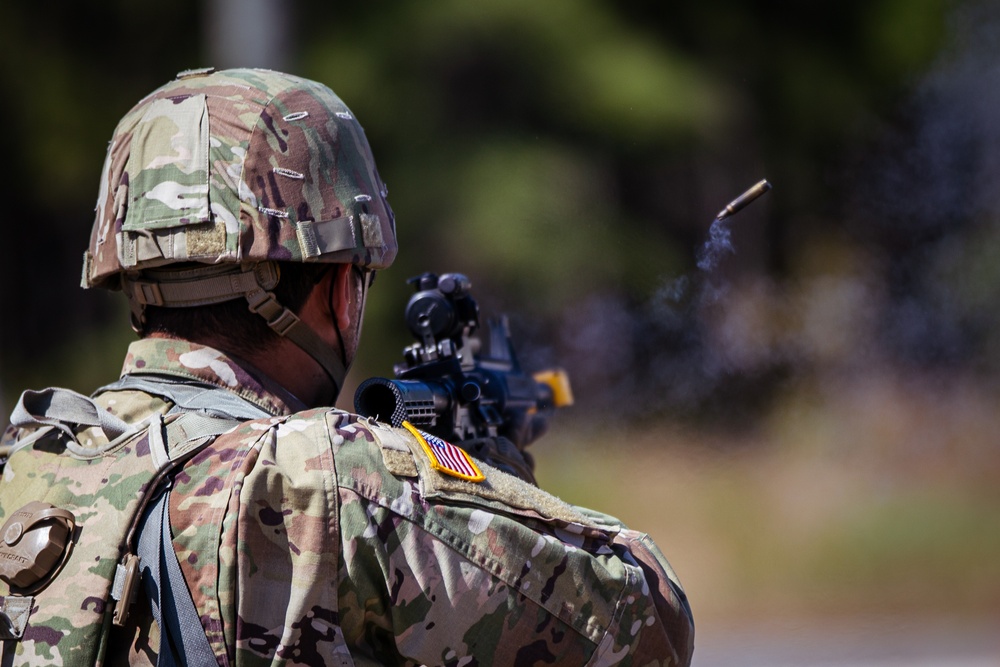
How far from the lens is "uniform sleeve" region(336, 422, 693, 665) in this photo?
1.74m

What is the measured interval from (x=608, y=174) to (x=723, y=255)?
9.23 feet

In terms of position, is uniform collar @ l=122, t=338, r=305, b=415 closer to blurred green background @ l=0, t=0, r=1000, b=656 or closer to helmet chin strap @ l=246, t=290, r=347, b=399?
helmet chin strap @ l=246, t=290, r=347, b=399

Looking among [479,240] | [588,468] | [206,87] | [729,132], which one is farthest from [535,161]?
[206,87]

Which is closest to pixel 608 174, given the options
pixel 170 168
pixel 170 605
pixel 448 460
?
pixel 170 168

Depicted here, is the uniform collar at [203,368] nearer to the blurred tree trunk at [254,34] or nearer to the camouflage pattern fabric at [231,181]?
the camouflage pattern fabric at [231,181]

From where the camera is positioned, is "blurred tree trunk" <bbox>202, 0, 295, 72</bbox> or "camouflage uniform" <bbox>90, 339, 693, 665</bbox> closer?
"camouflage uniform" <bbox>90, 339, 693, 665</bbox>

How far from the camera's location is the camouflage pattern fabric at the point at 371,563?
1.72 metres

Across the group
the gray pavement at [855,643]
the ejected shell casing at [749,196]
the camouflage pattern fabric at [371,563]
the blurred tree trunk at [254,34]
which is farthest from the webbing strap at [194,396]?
the blurred tree trunk at [254,34]

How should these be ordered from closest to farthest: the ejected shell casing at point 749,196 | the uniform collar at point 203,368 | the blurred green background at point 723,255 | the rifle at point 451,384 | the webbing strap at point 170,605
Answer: the webbing strap at point 170,605
the uniform collar at point 203,368
the rifle at point 451,384
the ejected shell casing at point 749,196
the blurred green background at point 723,255

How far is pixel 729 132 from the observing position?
7.90 metres

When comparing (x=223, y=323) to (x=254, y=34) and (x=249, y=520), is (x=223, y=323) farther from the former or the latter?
(x=254, y=34)

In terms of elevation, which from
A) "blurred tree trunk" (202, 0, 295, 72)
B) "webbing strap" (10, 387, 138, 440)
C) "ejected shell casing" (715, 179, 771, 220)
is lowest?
"webbing strap" (10, 387, 138, 440)

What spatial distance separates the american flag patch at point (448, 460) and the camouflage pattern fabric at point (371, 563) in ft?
0.04

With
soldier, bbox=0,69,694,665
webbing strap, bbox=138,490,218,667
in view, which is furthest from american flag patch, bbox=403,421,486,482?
webbing strap, bbox=138,490,218,667
